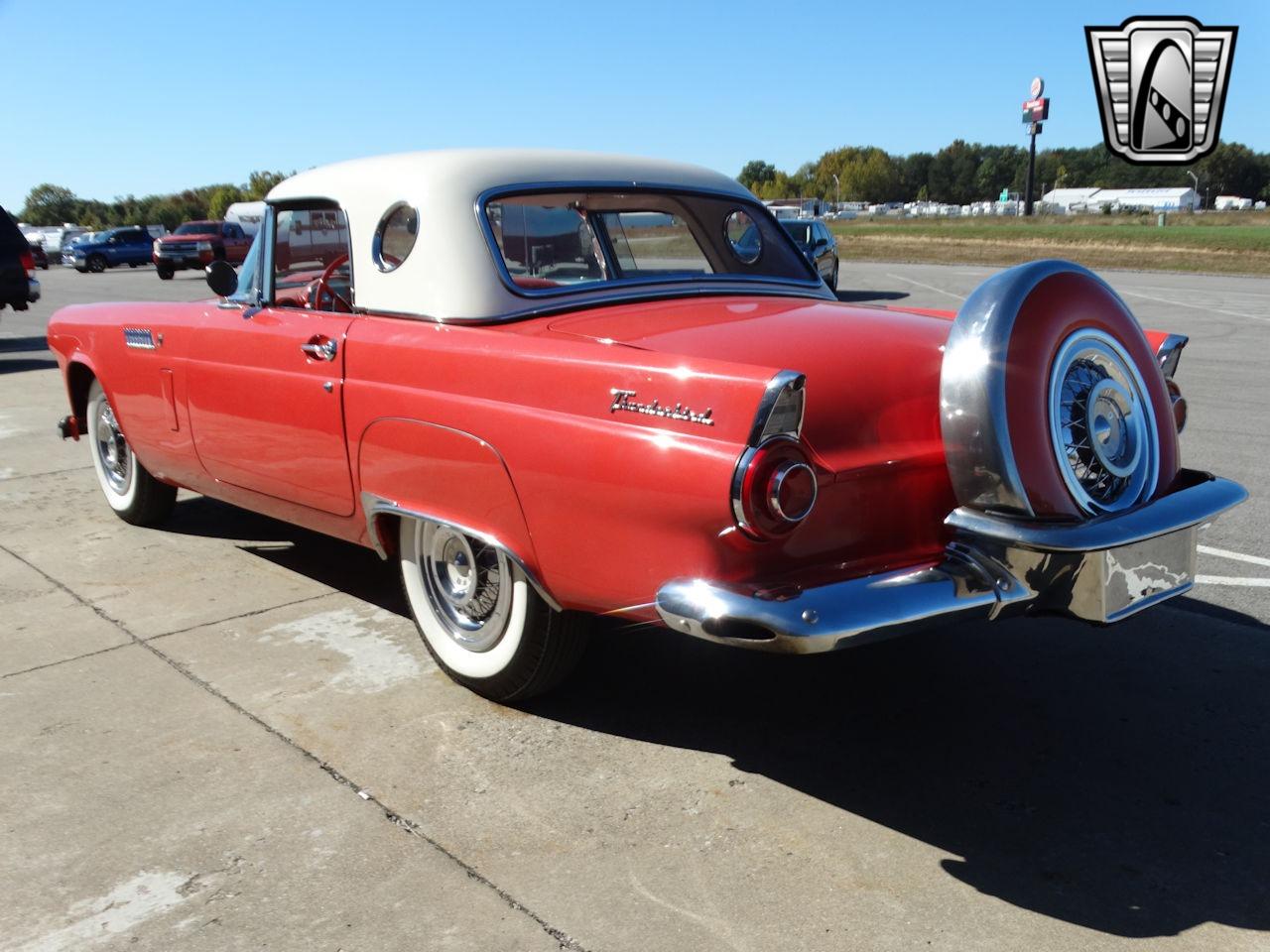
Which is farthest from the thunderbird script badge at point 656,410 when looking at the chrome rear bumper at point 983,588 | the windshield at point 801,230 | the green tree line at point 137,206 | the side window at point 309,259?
the green tree line at point 137,206

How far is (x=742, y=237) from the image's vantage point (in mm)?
4480

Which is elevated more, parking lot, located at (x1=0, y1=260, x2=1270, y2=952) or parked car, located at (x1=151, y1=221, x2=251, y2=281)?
parked car, located at (x1=151, y1=221, x2=251, y2=281)

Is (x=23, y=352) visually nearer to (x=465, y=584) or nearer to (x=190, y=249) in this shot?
(x=465, y=584)

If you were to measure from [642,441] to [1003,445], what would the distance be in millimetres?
883

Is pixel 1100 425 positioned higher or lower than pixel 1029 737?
higher

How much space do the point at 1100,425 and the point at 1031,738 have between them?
37.3 inches

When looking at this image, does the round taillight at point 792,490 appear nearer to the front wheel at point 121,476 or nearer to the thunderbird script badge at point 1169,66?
the front wheel at point 121,476

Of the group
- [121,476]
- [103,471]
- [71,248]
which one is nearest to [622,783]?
[121,476]

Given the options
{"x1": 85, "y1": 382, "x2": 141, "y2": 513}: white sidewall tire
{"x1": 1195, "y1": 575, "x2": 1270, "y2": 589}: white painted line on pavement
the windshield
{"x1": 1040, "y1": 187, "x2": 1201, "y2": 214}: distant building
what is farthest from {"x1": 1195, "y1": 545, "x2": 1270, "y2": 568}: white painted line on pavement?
{"x1": 1040, "y1": 187, "x2": 1201, "y2": 214}: distant building

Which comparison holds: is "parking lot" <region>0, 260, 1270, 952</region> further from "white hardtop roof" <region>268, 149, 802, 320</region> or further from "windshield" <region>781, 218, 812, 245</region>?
"windshield" <region>781, 218, 812, 245</region>

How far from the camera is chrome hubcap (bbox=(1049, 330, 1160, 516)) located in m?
3.00

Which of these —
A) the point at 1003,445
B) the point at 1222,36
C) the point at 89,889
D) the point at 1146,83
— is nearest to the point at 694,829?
the point at 1003,445

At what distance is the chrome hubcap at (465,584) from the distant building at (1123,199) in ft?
388

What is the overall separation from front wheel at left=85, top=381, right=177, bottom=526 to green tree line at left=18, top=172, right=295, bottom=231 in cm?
8290
